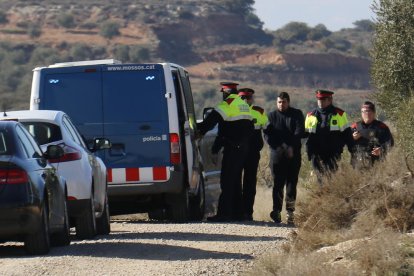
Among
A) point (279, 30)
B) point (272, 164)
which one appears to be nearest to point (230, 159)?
point (272, 164)

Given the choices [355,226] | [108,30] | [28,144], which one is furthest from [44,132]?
[108,30]

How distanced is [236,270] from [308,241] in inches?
53.3

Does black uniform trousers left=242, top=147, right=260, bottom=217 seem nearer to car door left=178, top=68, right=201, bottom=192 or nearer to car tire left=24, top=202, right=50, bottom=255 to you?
car door left=178, top=68, right=201, bottom=192

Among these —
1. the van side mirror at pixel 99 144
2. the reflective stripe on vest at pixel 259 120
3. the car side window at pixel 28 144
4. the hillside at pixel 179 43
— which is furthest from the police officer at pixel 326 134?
the hillside at pixel 179 43

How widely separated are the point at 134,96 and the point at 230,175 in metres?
2.00

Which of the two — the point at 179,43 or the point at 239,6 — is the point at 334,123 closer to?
the point at 179,43

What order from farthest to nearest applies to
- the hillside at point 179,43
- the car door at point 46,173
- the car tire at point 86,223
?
the hillside at point 179,43 < the car tire at point 86,223 < the car door at point 46,173

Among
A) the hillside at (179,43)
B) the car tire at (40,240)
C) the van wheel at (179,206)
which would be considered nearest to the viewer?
the car tire at (40,240)

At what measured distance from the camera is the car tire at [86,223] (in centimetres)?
1443

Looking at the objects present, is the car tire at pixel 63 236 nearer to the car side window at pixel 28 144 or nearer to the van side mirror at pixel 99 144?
the car side window at pixel 28 144

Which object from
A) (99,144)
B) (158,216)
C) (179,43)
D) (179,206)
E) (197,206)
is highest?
(99,144)

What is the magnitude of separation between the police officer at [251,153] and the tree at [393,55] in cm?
850

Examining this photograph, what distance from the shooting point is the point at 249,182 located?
19.2 metres

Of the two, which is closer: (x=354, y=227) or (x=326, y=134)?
(x=354, y=227)
